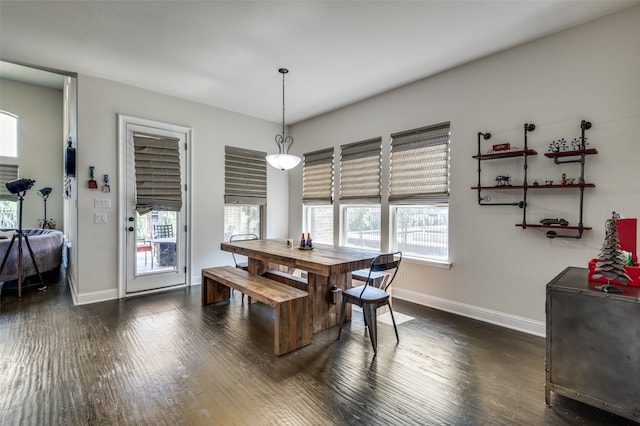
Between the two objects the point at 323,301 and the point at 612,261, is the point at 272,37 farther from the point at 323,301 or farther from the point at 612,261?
the point at 612,261

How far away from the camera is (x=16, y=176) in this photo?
6164 millimetres

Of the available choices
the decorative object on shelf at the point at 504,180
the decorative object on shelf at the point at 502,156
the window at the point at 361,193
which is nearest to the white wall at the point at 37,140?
the window at the point at 361,193

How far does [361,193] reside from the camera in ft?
14.8

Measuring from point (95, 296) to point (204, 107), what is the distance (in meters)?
3.09

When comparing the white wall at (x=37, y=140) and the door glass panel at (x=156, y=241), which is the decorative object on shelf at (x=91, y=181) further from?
the white wall at (x=37, y=140)

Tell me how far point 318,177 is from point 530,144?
3.11 metres

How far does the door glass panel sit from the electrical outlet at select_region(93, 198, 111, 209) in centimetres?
37

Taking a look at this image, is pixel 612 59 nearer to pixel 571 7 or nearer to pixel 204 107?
pixel 571 7

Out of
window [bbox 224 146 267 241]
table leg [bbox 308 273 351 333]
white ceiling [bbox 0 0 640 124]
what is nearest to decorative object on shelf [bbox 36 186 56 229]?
white ceiling [bbox 0 0 640 124]

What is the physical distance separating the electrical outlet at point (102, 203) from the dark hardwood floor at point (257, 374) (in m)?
1.33

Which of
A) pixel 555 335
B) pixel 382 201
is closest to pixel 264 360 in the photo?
pixel 555 335

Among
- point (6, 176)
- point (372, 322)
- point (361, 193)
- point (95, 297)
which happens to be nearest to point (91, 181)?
point (95, 297)

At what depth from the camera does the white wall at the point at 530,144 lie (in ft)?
8.23

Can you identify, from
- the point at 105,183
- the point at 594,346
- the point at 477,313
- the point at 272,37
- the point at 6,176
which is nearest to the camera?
the point at 594,346
